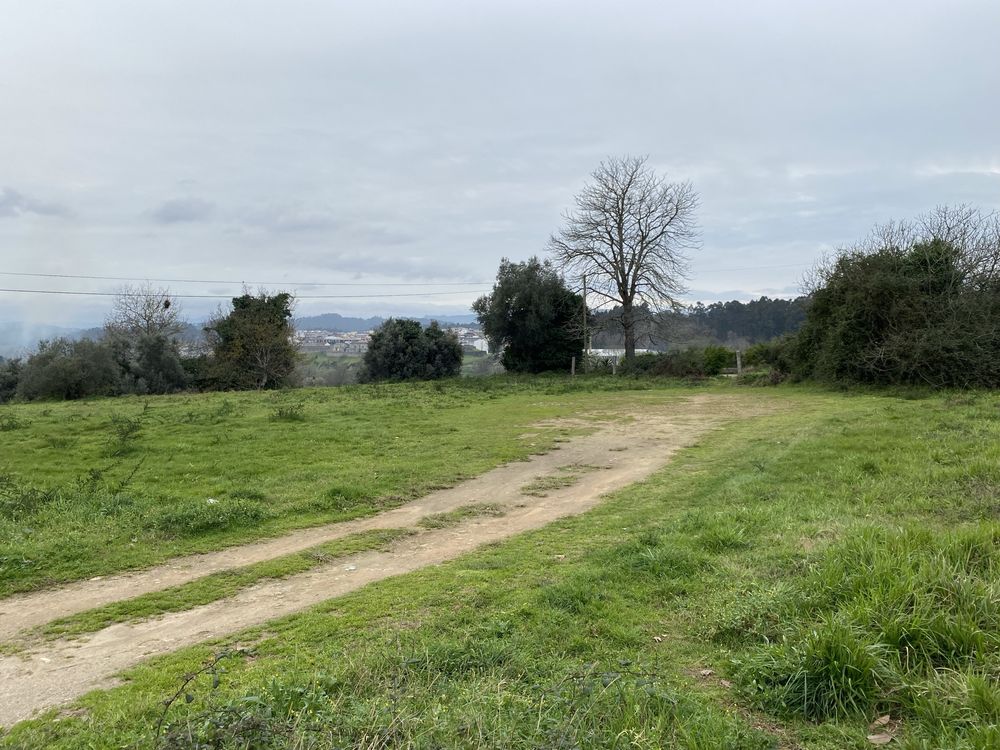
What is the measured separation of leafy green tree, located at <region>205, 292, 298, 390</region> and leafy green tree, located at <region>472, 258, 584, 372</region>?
513 inches

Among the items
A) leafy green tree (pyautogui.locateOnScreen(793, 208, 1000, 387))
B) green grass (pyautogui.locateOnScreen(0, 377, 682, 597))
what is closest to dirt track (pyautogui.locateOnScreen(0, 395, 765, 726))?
green grass (pyautogui.locateOnScreen(0, 377, 682, 597))

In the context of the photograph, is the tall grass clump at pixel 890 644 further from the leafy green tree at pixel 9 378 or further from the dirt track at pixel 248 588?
the leafy green tree at pixel 9 378

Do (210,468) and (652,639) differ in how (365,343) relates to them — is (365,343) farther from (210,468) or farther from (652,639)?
(652,639)

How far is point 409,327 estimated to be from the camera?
38656 mm

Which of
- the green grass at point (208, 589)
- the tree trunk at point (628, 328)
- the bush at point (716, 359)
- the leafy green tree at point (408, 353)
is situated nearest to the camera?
the green grass at point (208, 589)

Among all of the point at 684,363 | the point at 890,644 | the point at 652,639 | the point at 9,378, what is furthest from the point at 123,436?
the point at 684,363

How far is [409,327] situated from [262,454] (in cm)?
2702

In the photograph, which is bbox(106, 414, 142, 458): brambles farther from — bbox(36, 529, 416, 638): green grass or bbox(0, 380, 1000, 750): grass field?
bbox(36, 529, 416, 638): green grass

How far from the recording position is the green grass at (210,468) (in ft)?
23.2

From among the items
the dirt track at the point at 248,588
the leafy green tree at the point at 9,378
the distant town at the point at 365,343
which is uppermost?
the distant town at the point at 365,343

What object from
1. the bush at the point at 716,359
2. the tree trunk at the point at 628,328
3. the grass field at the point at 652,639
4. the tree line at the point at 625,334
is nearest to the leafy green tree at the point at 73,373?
the tree line at the point at 625,334

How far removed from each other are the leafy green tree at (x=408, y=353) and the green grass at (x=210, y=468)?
16.3 meters

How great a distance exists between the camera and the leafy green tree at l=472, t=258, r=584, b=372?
1442 inches

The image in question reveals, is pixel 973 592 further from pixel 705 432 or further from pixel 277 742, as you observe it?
pixel 705 432
